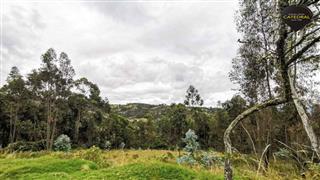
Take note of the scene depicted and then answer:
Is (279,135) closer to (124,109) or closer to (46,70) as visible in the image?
(46,70)

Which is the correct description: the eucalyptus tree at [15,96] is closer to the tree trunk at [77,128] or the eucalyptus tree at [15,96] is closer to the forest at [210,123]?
the forest at [210,123]

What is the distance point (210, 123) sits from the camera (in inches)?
1718

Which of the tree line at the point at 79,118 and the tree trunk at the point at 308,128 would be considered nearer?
the tree trunk at the point at 308,128

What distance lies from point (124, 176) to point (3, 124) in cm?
3568

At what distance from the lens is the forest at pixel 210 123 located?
247 centimetres

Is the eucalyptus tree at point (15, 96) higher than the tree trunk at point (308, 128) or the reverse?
higher

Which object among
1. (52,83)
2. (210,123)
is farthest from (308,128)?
(210,123)

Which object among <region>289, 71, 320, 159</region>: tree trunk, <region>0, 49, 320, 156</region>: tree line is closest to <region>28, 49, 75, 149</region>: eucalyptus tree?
<region>0, 49, 320, 156</region>: tree line

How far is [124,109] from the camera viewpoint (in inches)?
5335

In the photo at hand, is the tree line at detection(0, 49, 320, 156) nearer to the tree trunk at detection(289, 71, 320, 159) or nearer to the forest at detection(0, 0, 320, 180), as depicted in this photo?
the forest at detection(0, 0, 320, 180)

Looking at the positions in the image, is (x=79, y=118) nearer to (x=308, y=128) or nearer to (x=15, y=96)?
(x=15, y=96)

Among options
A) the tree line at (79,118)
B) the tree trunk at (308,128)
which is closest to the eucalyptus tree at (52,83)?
the tree line at (79,118)

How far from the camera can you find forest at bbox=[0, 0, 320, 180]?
2473mm

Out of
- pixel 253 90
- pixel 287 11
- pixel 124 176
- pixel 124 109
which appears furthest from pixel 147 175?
pixel 124 109
